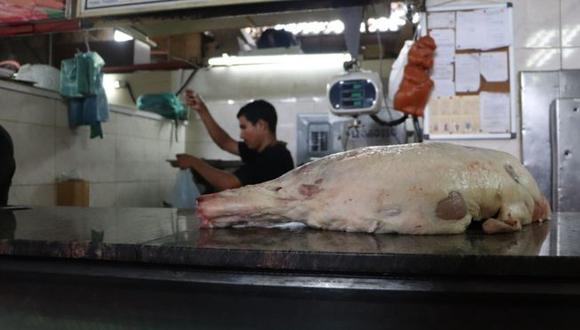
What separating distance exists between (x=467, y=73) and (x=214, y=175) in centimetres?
156

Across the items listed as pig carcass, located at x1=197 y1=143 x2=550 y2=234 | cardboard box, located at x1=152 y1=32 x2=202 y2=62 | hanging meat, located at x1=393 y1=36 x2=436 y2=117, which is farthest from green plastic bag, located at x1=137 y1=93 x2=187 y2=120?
pig carcass, located at x1=197 y1=143 x2=550 y2=234

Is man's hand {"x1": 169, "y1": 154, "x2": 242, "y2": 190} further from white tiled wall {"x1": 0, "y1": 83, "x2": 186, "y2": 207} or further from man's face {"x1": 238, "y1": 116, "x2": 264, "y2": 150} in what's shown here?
white tiled wall {"x1": 0, "y1": 83, "x2": 186, "y2": 207}

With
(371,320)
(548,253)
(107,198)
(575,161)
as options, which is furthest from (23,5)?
(575,161)

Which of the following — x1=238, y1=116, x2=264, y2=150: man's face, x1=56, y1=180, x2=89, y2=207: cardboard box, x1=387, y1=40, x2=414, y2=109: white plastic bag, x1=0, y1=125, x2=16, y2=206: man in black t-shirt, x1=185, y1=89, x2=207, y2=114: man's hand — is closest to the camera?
x1=0, y1=125, x2=16, y2=206: man in black t-shirt

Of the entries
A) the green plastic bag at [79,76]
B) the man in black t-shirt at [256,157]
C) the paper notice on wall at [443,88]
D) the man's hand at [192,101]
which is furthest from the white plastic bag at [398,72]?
the green plastic bag at [79,76]

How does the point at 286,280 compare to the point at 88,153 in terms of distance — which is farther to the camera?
the point at 88,153

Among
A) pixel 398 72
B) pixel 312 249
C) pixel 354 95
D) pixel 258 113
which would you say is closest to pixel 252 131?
pixel 258 113

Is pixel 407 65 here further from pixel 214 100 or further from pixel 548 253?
pixel 214 100

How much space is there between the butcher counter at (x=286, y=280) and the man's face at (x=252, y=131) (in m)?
2.01

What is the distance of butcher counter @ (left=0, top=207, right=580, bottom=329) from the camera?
2.26ft

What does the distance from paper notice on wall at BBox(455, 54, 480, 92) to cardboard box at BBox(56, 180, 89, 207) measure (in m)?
2.44

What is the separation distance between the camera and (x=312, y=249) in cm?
74

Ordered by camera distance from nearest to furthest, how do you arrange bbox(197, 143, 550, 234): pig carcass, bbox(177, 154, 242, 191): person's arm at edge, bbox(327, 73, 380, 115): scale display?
1. bbox(197, 143, 550, 234): pig carcass
2. bbox(327, 73, 380, 115): scale display
3. bbox(177, 154, 242, 191): person's arm at edge

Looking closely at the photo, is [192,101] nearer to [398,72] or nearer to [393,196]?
[398,72]
